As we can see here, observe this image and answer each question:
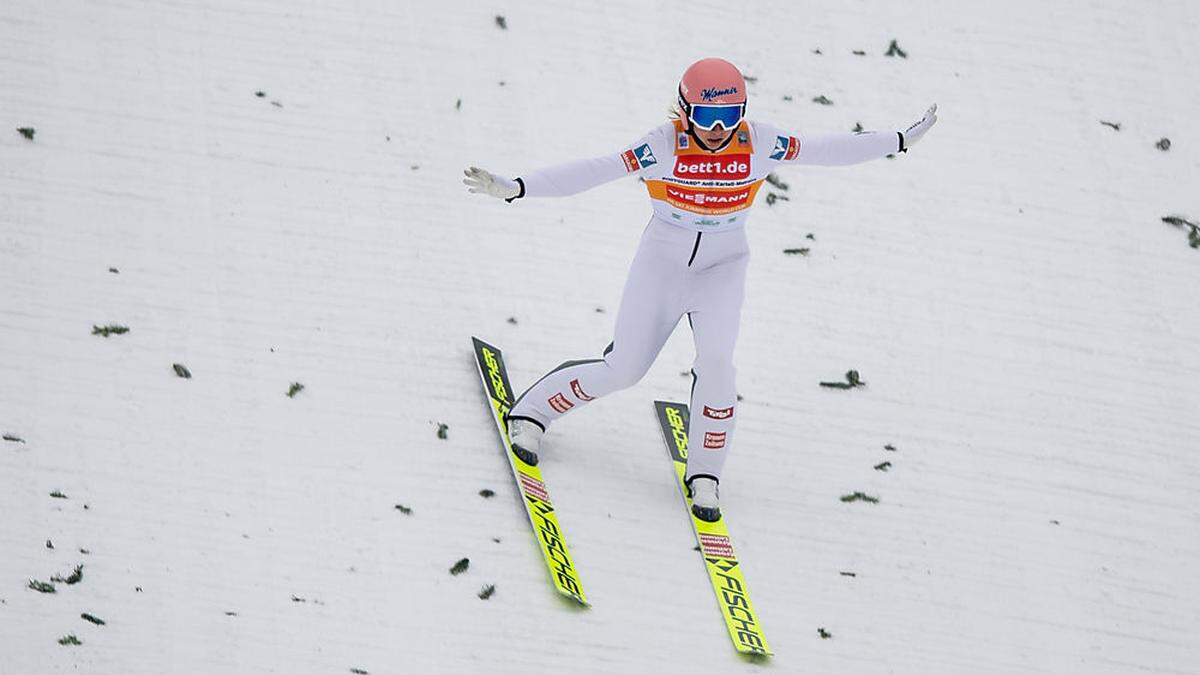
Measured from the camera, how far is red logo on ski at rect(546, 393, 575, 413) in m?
6.88

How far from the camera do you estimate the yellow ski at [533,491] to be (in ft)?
20.9

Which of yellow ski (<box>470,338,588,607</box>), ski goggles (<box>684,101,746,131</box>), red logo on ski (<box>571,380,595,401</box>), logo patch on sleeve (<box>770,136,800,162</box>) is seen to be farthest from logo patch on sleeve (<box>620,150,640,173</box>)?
yellow ski (<box>470,338,588,607</box>)

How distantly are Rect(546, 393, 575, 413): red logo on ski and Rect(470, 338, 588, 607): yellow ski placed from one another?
26 centimetres

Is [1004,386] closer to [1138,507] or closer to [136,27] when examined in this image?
[1138,507]

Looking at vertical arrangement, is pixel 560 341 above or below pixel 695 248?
below

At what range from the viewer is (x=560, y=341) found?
303 inches

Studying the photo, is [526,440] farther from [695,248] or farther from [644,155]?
[644,155]

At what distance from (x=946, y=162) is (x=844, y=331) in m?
1.78

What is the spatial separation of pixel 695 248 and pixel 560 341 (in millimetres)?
1431

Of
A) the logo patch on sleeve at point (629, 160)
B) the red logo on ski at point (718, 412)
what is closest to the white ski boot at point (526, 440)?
the red logo on ski at point (718, 412)

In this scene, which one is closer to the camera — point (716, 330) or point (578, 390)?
point (716, 330)

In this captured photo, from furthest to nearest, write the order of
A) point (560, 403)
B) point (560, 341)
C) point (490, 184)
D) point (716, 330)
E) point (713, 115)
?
point (560, 341)
point (560, 403)
point (716, 330)
point (713, 115)
point (490, 184)

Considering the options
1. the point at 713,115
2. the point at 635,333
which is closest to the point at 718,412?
the point at 635,333

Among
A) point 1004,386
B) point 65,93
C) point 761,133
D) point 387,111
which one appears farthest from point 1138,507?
point 65,93
